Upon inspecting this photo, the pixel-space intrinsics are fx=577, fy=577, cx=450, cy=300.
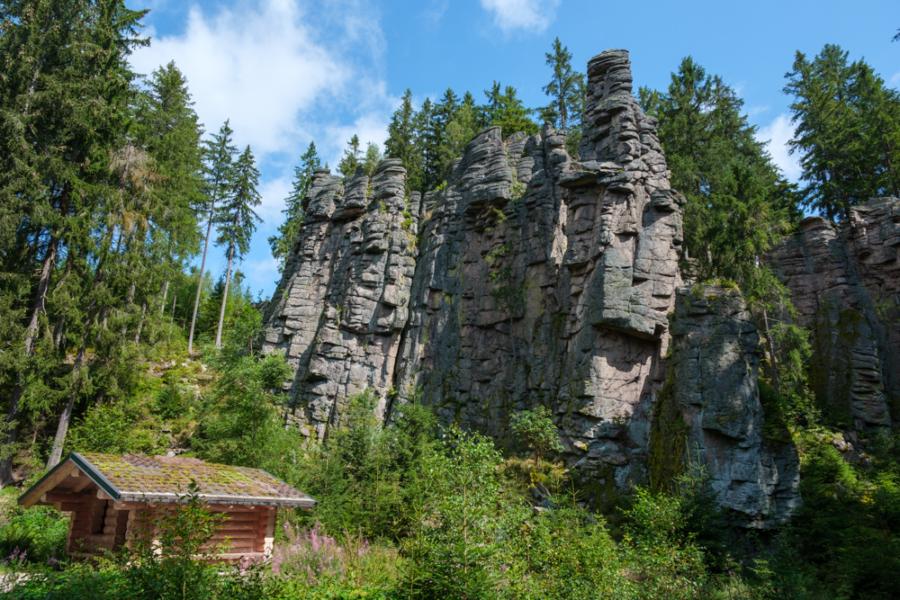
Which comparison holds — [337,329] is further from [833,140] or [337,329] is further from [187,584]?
[833,140]

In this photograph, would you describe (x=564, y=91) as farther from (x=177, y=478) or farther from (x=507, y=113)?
(x=177, y=478)

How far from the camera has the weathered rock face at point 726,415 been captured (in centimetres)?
1961

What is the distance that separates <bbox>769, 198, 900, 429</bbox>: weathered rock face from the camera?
27609 mm

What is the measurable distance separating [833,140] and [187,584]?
130ft

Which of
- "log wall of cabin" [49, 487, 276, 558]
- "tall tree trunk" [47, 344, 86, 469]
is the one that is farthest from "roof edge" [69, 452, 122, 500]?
"tall tree trunk" [47, 344, 86, 469]

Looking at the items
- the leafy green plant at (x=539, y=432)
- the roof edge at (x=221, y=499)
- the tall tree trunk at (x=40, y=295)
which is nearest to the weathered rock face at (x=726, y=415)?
the leafy green plant at (x=539, y=432)

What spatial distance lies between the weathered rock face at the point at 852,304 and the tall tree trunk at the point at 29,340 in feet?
119

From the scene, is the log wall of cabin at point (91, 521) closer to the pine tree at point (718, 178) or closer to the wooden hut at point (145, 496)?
the wooden hut at point (145, 496)

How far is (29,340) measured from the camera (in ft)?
81.7

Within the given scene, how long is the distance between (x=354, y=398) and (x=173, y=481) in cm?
1602

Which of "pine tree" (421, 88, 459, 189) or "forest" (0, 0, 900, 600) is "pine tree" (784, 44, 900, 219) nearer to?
"forest" (0, 0, 900, 600)

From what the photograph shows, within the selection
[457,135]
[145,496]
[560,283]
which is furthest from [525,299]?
[145,496]

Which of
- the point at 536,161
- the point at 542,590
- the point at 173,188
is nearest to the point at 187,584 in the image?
the point at 542,590

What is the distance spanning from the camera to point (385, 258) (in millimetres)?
33938
